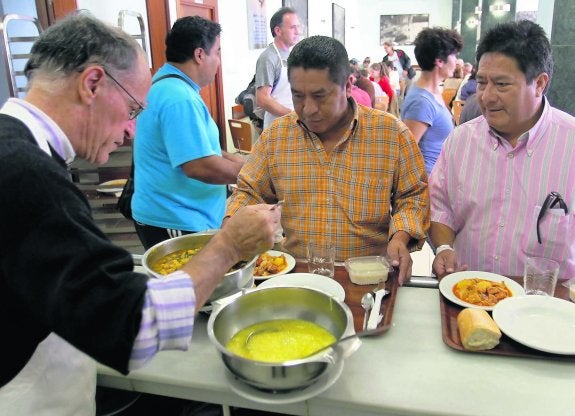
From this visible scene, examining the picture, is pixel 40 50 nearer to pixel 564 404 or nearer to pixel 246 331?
pixel 246 331

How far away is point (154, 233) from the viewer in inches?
92.0

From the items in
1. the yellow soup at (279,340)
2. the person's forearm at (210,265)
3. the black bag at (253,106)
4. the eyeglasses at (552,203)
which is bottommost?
the yellow soup at (279,340)

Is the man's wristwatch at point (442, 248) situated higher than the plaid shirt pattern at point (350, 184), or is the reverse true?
the plaid shirt pattern at point (350, 184)

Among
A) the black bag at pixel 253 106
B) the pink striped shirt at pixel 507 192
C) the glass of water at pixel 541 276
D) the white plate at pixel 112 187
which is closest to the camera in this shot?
the glass of water at pixel 541 276

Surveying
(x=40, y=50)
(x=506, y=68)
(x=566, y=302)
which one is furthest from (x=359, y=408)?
(x=506, y=68)

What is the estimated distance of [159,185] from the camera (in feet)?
7.35

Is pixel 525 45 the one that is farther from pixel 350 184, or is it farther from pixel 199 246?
pixel 199 246

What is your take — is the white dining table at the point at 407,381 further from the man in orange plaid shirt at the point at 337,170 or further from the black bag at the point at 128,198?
the black bag at the point at 128,198

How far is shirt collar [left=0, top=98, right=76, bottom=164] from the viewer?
933 millimetres

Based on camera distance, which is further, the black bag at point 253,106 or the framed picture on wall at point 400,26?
the framed picture on wall at point 400,26

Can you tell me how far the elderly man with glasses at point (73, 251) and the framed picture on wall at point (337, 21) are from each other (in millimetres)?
11266

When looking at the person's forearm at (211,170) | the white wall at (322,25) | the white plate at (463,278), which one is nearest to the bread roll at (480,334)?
the white plate at (463,278)

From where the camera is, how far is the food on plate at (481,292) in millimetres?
1336

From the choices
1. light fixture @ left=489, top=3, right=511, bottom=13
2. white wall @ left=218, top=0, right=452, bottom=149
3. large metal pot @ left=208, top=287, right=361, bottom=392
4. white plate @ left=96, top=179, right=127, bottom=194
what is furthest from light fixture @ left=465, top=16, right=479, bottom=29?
large metal pot @ left=208, top=287, right=361, bottom=392
